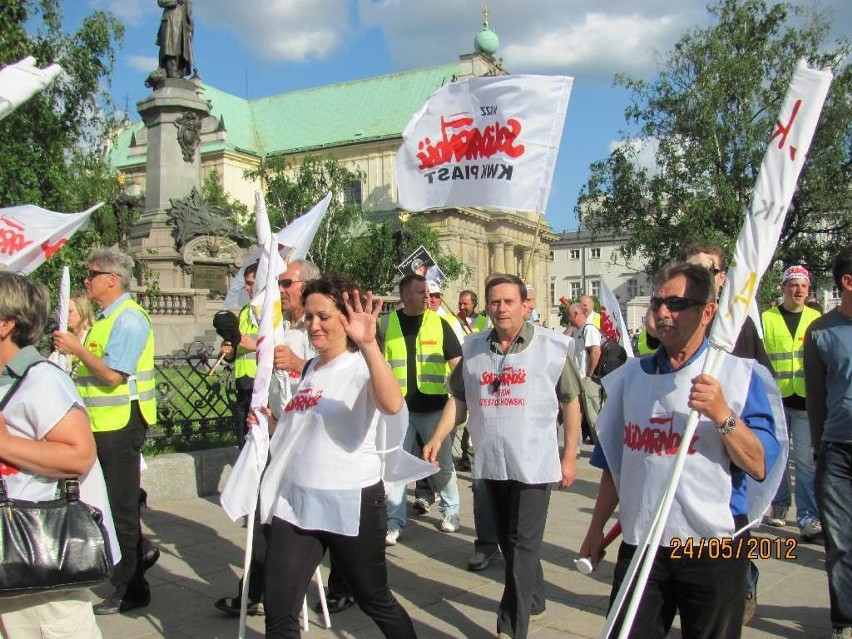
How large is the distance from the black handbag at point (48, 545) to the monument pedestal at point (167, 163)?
19.9m

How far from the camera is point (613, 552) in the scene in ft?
20.9

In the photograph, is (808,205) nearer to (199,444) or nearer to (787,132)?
(199,444)

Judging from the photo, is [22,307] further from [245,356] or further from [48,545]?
[245,356]

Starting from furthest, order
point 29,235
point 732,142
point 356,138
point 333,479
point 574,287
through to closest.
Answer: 1. point 574,287
2. point 356,138
3. point 732,142
4. point 29,235
5. point 333,479

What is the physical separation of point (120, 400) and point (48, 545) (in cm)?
229

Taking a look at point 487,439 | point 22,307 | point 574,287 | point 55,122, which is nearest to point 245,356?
point 487,439

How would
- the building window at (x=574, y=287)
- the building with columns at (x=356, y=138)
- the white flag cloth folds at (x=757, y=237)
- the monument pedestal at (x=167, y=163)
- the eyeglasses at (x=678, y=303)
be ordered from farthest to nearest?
the building window at (x=574, y=287), the building with columns at (x=356, y=138), the monument pedestal at (x=167, y=163), the eyeglasses at (x=678, y=303), the white flag cloth folds at (x=757, y=237)

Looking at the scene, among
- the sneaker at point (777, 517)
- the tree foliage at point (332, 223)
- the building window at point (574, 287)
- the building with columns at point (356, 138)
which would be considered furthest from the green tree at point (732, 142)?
the building window at point (574, 287)

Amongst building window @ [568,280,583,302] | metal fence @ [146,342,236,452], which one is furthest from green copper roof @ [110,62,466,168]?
metal fence @ [146,342,236,452]

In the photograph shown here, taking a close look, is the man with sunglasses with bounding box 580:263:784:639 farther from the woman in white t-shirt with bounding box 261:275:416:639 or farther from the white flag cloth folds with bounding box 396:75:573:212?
the white flag cloth folds with bounding box 396:75:573:212

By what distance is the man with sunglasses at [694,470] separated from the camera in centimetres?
287

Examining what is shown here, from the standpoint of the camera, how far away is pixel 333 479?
11.8 ft

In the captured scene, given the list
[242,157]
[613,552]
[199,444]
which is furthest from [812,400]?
[242,157]

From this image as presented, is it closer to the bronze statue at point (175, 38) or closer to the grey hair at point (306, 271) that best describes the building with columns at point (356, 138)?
the bronze statue at point (175, 38)
